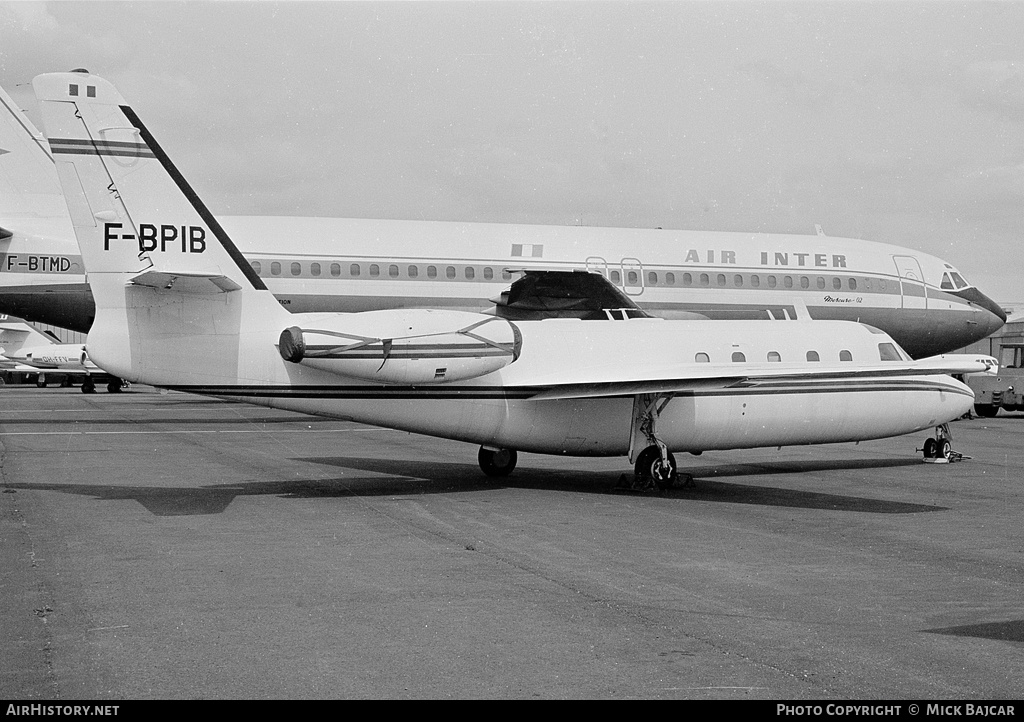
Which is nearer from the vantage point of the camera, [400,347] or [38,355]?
[400,347]

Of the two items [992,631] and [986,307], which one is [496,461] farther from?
[986,307]

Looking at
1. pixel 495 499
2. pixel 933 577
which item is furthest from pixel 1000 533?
pixel 495 499

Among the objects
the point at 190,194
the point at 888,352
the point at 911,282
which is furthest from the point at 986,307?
the point at 190,194

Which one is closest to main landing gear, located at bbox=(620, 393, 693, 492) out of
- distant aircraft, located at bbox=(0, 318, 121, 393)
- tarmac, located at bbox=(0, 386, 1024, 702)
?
tarmac, located at bbox=(0, 386, 1024, 702)

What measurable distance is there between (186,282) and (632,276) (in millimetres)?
18201

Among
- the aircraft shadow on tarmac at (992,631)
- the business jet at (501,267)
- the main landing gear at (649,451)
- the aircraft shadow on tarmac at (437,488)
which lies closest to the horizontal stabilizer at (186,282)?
the aircraft shadow on tarmac at (437,488)

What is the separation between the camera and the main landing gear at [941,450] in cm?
1959

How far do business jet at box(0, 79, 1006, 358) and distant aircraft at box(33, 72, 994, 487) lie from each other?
→ 1212 centimetres

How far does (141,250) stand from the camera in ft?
43.4

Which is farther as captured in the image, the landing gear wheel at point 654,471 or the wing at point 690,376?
the landing gear wheel at point 654,471

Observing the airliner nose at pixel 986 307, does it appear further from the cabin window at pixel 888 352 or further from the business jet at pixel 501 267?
the cabin window at pixel 888 352

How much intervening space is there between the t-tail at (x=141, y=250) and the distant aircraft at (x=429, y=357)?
0.02 m

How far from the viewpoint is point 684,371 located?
14.8m

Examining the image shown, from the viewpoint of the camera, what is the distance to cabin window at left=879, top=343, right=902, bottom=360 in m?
18.0
